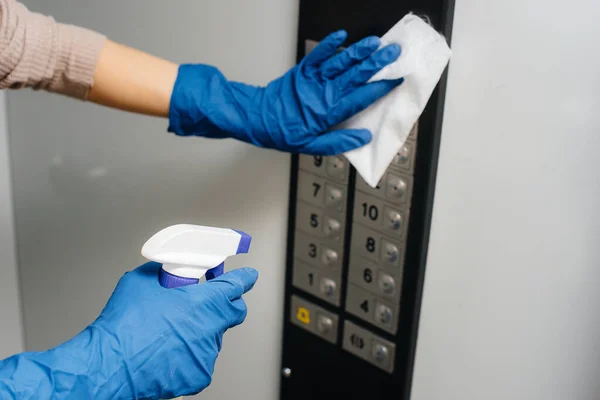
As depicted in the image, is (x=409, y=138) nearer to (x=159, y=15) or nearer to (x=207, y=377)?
(x=207, y=377)

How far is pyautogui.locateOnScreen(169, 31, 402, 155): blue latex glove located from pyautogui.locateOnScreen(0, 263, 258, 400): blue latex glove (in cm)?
19

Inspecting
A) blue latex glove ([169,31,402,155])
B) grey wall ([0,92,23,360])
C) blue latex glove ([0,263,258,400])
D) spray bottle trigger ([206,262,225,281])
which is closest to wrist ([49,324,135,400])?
blue latex glove ([0,263,258,400])

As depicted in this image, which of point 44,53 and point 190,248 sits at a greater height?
point 44,53

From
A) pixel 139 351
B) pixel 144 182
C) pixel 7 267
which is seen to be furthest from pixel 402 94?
pixel 7 267

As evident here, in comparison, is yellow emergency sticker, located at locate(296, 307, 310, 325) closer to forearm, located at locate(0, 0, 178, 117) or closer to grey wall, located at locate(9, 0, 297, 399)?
grey wall, located at locate(9, 0, 297, 399)

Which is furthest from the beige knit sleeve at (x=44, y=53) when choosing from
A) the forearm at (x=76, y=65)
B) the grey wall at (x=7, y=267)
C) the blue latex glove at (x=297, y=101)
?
the grey wall at (x=7, y=267)

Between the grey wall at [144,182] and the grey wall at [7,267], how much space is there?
0.07 feet

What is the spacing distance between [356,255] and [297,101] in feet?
0.74

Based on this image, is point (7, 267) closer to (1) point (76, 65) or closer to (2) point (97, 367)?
(1) point (76, 65)

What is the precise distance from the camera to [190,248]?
67cm

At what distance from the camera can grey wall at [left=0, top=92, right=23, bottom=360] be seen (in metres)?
1.39

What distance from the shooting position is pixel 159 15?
105cm

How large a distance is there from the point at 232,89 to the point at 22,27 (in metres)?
0.25

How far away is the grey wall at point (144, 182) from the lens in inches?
38.8
